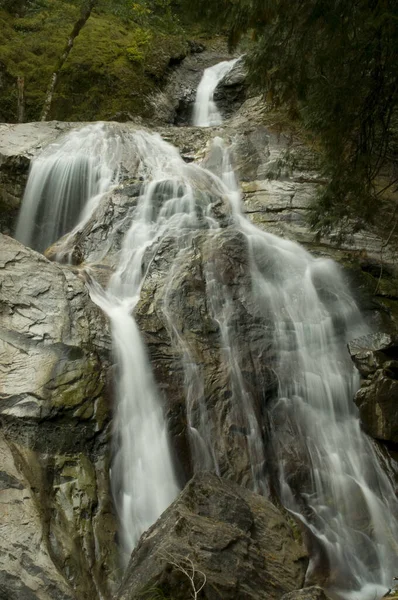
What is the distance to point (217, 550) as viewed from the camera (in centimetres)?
424

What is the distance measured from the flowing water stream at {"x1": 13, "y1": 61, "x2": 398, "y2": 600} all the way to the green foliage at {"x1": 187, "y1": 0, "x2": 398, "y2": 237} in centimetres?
258

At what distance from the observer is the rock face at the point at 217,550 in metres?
3.87

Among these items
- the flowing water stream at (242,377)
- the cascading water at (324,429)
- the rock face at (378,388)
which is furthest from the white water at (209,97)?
the rock face at (378,388)

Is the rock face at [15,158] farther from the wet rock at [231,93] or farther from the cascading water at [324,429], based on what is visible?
the wet rock at [231,93]

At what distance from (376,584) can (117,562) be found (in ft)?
9.08

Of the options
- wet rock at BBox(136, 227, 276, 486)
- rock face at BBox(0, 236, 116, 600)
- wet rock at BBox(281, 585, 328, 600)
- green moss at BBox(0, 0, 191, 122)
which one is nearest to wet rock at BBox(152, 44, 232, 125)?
green moss at BBox(0, 0, 191, 122)

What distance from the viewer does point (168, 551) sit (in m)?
4.03

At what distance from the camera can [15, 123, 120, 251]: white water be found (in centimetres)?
1061

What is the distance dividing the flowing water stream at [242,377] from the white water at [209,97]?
6.21 meters

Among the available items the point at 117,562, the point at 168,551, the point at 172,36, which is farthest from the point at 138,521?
the point at 172,36

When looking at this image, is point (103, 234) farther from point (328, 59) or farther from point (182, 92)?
point (182, 92)

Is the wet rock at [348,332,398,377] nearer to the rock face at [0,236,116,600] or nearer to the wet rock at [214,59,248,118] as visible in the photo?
the rock face at [0,236,116,600]

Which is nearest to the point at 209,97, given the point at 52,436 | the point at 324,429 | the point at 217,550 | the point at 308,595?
the point at 324,429

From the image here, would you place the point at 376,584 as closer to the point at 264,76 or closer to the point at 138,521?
the point at 138,521
